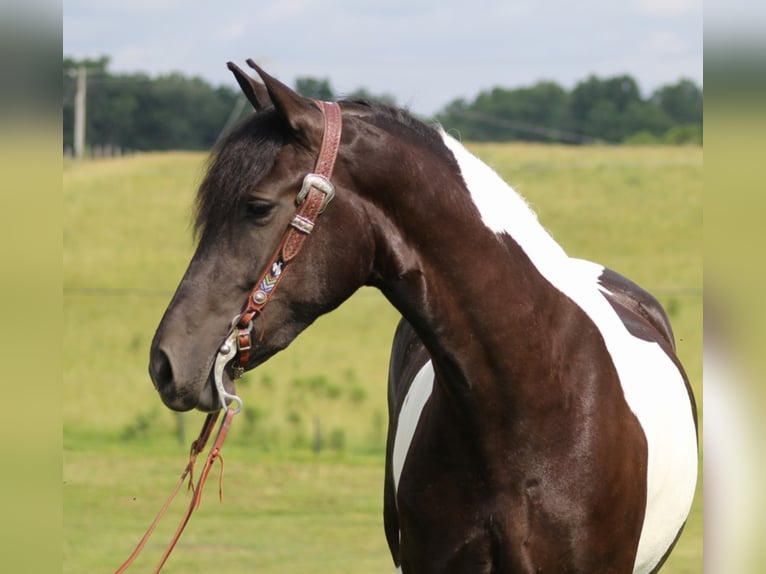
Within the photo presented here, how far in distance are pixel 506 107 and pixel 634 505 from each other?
Answer: 55.6 meters

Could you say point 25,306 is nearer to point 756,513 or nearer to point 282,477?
point 756,513

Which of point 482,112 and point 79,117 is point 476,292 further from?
point 482,112

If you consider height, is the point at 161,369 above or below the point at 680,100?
below

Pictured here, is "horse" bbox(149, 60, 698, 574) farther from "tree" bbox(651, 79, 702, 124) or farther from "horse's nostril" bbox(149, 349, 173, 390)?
"tree" bbox(651, 79, 702, 124)

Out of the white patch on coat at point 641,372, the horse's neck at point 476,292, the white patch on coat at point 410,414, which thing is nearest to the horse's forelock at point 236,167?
the horse's neck at point 476,292

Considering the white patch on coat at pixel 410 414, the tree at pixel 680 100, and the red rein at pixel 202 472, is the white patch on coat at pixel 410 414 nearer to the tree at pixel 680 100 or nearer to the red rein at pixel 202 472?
the red rein at pixel 202 472

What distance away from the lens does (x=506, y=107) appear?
188 feet

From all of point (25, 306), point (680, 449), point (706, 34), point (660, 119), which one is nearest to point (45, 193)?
point (25, 306)

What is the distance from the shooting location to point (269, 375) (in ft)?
61.9

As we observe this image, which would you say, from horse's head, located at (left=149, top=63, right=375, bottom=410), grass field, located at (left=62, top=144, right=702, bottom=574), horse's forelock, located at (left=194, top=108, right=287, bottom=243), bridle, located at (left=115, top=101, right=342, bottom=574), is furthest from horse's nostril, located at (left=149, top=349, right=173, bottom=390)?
grass field, located at (left=62, top=144, right=702, bottom=574)

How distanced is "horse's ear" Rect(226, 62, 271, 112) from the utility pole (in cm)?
4377

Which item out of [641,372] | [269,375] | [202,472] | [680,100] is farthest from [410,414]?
[680,100]

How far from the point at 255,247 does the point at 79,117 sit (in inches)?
1810

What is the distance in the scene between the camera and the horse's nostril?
2.64m
